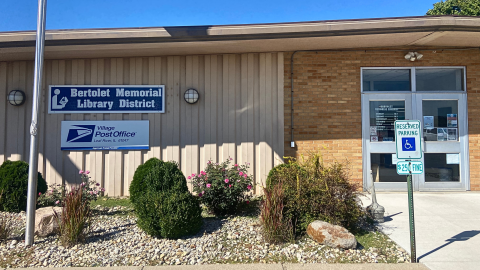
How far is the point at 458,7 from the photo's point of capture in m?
22.7

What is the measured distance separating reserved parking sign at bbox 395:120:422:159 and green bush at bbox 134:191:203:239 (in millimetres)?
3036

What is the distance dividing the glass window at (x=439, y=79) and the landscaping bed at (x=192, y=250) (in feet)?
15.1

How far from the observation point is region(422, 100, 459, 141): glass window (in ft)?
26.5

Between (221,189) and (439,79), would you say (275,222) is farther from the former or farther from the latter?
(439,79)

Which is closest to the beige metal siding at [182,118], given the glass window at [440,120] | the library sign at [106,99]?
the library sign at [106,99]

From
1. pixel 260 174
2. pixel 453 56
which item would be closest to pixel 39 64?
pixel 260 174

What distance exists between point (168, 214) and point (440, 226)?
4.49 meters

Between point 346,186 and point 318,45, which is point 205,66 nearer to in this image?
point 318,45

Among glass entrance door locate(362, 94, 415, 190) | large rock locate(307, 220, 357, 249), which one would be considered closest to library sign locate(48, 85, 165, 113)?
large rock locate(307, 220, 357, 249)

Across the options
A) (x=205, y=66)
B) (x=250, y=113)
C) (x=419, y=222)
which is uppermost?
(x=205, y=66)

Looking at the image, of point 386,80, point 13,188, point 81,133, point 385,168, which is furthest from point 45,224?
point 386,80

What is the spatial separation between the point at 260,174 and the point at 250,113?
1.50 metres

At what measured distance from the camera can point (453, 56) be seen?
8.13 meters

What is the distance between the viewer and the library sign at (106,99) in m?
8.18
